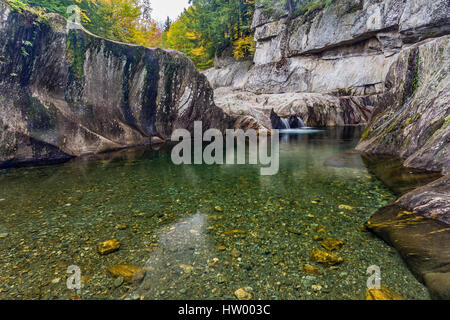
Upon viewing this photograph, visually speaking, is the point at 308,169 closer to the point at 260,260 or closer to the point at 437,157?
the point at 437,157

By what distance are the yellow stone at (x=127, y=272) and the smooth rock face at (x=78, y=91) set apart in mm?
6740

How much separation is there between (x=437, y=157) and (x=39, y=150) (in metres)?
10.5

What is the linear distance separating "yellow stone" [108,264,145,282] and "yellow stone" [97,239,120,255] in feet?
1.08

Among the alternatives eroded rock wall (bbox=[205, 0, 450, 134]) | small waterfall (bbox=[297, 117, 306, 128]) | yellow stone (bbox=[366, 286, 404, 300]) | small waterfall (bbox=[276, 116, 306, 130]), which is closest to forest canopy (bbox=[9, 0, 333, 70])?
eroded rock wall (bbox=[205, 0, 450, 134])

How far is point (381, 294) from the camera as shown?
1830 mm

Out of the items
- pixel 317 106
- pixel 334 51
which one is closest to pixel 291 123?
pixel 317 106

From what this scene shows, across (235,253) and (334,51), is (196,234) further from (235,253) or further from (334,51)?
(334,51)

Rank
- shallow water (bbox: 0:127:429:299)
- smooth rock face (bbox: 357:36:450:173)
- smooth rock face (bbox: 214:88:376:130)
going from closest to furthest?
shallow water (bbox: 0:127:429:299) → smooth rock face (bbox: 357:36:450:173) → smooth rock face (bbox: 214:88:376:130)

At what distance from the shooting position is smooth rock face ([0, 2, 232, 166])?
6.75m

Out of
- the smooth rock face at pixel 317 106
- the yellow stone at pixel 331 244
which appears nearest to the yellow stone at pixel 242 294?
the yellow stone at pixel 331 244

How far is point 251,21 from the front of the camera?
35312mm

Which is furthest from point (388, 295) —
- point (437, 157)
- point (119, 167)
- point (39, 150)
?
point (39, 150)

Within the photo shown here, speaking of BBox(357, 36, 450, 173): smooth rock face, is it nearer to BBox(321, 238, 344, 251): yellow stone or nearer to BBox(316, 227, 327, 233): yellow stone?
BBox(316, 227, 327, 233): yellow stone

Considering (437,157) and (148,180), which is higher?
(437,157)
